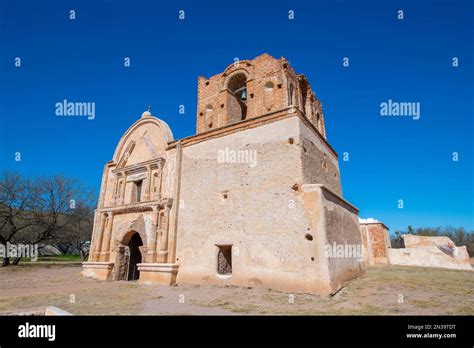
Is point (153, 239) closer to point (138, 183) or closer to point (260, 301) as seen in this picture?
point (138, 183)

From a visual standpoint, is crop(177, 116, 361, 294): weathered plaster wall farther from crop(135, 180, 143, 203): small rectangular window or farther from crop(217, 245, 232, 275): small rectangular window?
crop(135, 180, 143, 203): small rectangular window

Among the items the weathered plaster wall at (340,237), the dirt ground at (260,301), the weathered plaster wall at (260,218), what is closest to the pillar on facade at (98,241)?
the dirt ground at (260,301)

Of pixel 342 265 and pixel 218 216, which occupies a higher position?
pixel 218 216

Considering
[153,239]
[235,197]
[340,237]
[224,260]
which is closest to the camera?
[340,237]

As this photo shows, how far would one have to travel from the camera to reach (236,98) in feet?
41.3

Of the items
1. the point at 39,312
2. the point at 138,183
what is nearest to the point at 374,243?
the point at 138,183

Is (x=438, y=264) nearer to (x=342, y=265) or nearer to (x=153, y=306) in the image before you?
(x=342, y=265)

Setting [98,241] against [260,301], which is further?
[98,241]

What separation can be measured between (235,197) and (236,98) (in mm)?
5461

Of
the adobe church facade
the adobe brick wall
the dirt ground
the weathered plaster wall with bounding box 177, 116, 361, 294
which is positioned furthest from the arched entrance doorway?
the adobe brick wall

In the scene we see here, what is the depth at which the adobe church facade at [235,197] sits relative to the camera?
7961 mm
